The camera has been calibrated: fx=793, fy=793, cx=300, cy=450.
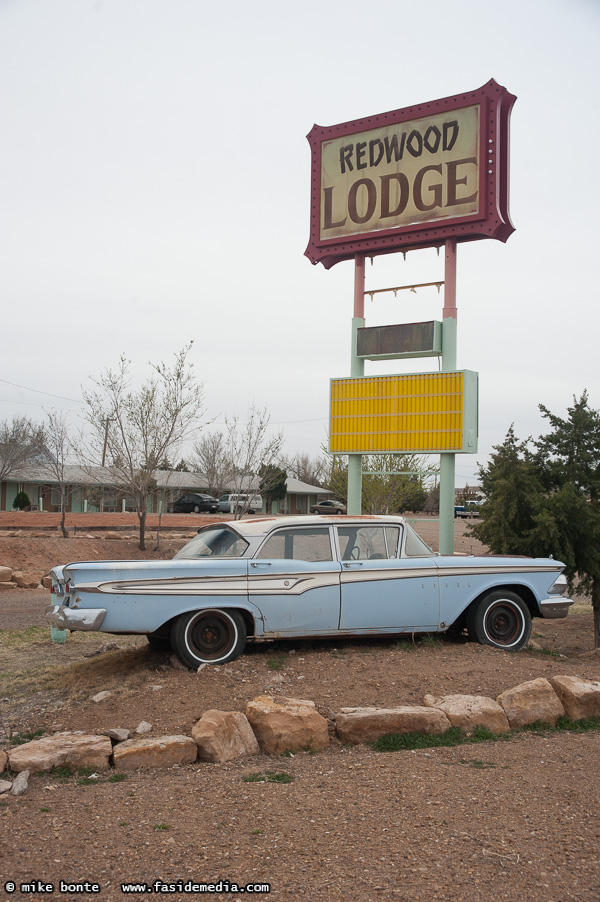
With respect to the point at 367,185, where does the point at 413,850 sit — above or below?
below

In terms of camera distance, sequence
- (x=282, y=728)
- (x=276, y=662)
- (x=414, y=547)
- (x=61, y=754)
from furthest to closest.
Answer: (x=414, y=547) < (x=276, y=662) < (x=282, y=728) < (x=61, y=754)

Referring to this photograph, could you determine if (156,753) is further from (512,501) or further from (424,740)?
(512,501)

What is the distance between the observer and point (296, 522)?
7.95 metres

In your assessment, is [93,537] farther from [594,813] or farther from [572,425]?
[594,813]

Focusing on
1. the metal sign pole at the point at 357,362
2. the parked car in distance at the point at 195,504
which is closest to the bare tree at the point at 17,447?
the parked car in distance at the point at 195,504

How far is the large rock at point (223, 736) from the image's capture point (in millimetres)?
5406

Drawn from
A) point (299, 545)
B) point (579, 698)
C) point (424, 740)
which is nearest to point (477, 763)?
point (424, 740)

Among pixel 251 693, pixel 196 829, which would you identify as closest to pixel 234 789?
pixel 196 829

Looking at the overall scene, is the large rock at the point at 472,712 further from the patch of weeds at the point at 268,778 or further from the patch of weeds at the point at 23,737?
the patch of weeds at the point at 23,737

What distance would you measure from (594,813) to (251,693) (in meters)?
2.90

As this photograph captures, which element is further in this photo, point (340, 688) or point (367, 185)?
point (367, 185)

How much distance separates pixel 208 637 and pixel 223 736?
1880 millimetres

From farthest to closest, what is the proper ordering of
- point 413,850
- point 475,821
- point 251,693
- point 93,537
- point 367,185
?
point 93,537 → point 367,185 → point 251,693 → point 475,821 → point 413,850

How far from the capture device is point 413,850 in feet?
13.1
